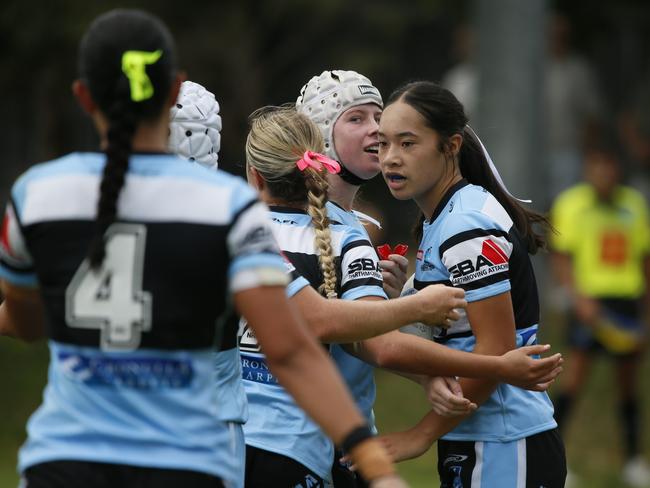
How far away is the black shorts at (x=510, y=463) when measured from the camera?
4.30 metres

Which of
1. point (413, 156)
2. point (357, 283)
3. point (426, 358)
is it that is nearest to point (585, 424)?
point (413, 156)

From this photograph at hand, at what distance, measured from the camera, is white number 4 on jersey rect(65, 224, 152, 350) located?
10.1 feet

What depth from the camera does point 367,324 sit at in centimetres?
379

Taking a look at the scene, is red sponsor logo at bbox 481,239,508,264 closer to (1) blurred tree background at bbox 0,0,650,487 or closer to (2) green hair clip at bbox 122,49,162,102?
(2) green hair clip at bbox 122,49,162,102

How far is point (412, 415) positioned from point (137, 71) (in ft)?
28.8

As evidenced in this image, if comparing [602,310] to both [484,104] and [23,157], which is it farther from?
[23,157]

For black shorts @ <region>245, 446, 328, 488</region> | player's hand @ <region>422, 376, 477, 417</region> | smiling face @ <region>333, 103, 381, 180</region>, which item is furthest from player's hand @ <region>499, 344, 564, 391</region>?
smiling face @ <region>333, 103, 381, 180</region>

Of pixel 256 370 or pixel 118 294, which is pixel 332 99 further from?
pixel 118 294

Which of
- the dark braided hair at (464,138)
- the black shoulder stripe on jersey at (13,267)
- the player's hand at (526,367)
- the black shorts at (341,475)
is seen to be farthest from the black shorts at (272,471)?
the black shoulder stripe on jersey at (13,267)

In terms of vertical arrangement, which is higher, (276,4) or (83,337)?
(276,4)

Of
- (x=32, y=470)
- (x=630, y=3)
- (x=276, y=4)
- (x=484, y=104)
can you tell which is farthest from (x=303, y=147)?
(x=630, y=3)

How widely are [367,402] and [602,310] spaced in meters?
6.63

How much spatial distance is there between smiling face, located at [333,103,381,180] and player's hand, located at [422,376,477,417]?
0.85 m

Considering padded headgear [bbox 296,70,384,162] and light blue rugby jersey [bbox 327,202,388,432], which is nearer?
light blue rugby jersey [bbox 327,202,388,432]
